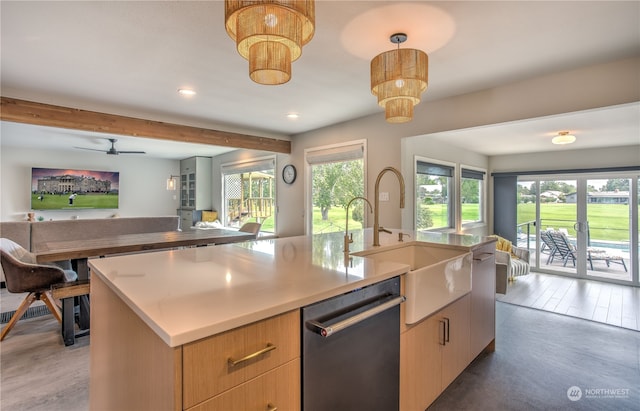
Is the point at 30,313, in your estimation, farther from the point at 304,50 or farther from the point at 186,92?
the point at 304,50

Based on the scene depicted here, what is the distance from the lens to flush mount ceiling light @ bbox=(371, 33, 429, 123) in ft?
6.11

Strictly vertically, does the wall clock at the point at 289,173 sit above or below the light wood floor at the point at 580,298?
above

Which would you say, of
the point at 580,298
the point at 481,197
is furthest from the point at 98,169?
the point at 580,298

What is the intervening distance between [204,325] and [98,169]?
8.29m

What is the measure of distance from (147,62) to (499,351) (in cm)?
365

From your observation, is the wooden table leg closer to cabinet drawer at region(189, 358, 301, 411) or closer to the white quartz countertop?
the white quartz countertop

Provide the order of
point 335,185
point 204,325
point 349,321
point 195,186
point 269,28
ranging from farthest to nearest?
point 195,186, point 335,185, point 269,28, point 349,321, point 204,325

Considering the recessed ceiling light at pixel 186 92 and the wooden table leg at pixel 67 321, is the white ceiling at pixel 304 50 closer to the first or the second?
the recessed ceiling light at pixel 186 92

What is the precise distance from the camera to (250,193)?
672cm

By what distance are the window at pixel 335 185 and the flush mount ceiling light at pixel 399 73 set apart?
2.15 metres

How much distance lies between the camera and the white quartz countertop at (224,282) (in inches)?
29.7

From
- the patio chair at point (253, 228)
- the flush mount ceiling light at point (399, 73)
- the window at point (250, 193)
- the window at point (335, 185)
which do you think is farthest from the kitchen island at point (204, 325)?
the window at point (250, 193)

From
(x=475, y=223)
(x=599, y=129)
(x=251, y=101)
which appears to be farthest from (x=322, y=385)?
(x=475, y=223)

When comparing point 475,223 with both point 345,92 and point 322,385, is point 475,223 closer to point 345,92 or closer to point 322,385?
point 345,92
